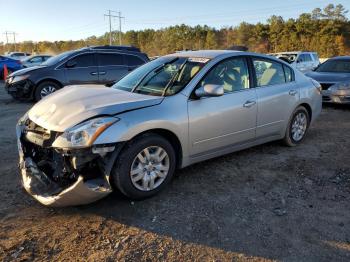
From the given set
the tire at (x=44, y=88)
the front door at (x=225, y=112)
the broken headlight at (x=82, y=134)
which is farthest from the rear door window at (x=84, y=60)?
the broken headlight at (x=82, y=134)

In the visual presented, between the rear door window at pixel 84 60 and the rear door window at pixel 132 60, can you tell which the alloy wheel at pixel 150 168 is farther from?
the rear door window at pixel 132 60

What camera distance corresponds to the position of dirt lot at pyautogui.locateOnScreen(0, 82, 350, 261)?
120 inches

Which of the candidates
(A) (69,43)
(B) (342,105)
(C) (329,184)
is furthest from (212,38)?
(C) (329,184)

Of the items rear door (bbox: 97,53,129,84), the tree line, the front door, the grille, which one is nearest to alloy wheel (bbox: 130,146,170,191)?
the front door

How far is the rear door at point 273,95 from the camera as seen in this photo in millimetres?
5129

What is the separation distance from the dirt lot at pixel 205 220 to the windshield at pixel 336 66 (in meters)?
6.65

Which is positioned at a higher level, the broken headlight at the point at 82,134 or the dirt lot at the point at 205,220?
A: the broken headlight at the point at 82,134

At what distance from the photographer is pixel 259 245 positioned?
3.15 metres

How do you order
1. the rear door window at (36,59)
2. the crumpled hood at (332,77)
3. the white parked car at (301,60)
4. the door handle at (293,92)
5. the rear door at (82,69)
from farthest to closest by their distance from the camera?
the rear door window at (36,59) → the white parked car at (301,60) → the rear door at (82,69) → the crumpled hood at (332,77) → the door handle at (293,92)

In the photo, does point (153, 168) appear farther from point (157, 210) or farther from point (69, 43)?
point (69, 43)

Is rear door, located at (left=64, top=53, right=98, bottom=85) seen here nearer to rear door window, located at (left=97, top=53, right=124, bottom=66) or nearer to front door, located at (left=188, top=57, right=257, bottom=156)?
rear door window, located at (left=97, top=53, right=124, bottom=66)

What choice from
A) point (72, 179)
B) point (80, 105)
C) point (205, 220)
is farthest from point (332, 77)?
point (72, 179)

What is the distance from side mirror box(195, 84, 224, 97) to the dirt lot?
43.1 inches

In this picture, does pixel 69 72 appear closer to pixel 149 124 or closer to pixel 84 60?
pixel 84 60
